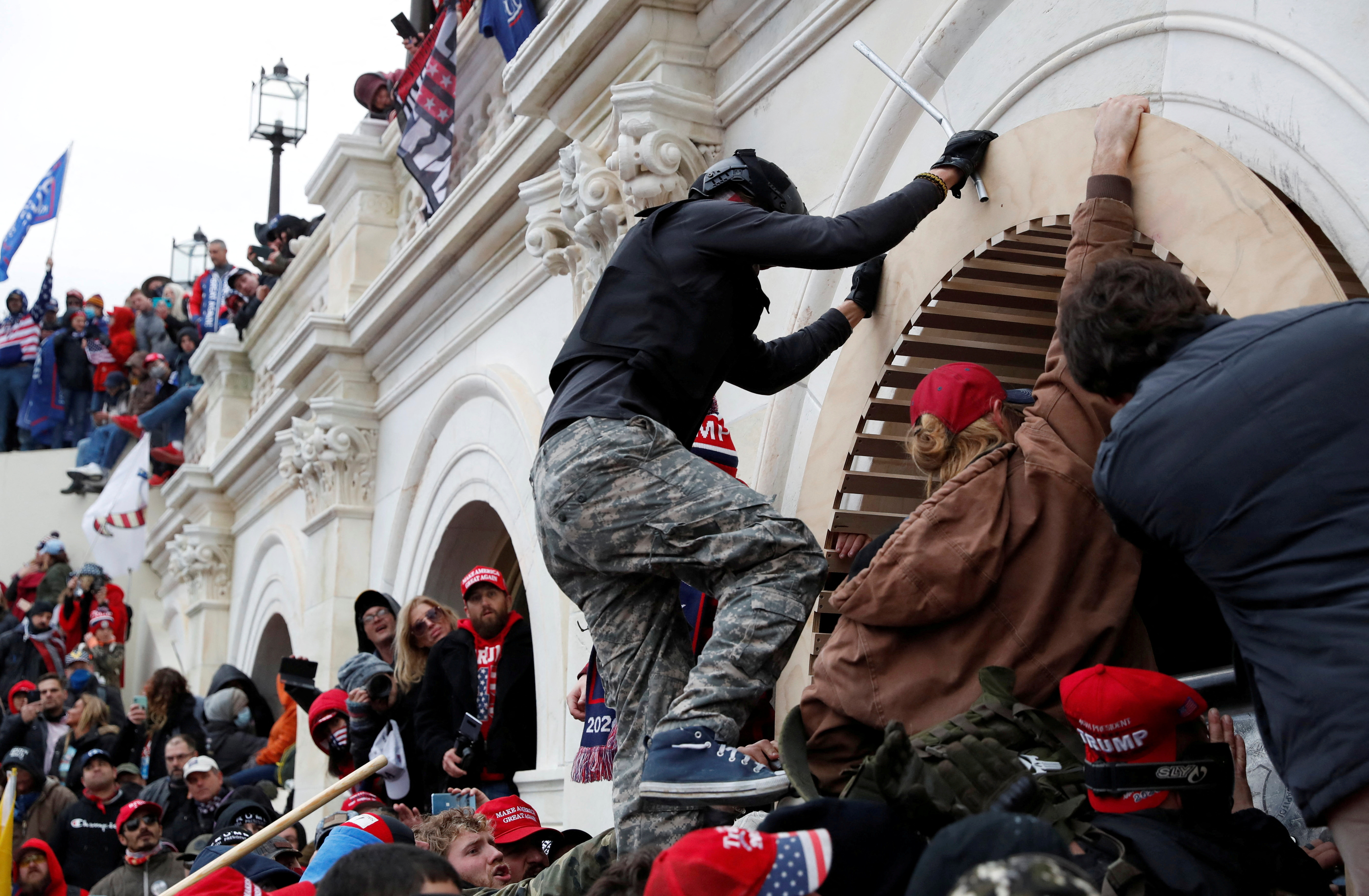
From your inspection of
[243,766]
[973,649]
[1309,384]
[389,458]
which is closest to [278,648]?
[243,766]

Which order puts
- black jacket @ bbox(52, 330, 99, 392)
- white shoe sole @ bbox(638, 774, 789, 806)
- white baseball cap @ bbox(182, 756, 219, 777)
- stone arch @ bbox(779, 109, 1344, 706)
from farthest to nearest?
black jacket @ bbox(52, 330, 99, 392) < white baseball cap @ bbox(182, 756, 219, 777) < stone arch @ bbox(779, 109, 1344, 706) < white shoe sole @ bbox(638, 774, 789, 806)

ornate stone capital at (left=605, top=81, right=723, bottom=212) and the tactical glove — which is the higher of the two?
ornate stone capital at (left=605, top=81, right=723, bottom=212)

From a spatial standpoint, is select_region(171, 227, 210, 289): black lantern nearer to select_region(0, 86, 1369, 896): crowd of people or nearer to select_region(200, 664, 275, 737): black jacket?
select_region(200, 664, 275, 737): black jacket

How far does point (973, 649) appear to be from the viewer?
3.17 metres

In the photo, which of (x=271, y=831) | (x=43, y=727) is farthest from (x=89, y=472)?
(x=271, y=831)

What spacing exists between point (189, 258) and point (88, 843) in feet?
73.7

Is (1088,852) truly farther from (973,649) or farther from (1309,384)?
(1309,384)

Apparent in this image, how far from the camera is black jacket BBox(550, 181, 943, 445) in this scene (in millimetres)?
3375

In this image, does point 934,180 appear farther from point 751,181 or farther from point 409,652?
point 409,652

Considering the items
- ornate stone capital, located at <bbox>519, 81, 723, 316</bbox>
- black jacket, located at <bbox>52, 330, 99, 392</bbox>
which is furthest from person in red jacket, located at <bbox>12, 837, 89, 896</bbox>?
black jacket, located at <bbox>52, 330, 99, 392</bbox>

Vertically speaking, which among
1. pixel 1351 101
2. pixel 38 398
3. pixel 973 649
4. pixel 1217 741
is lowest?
pixel 1217 741

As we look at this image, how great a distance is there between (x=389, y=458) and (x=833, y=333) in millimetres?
6305

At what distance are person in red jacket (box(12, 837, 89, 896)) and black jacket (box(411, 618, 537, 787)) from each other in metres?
2.68

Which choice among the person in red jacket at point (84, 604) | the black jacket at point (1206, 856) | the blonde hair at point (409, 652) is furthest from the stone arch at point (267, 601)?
the black jacket at point (1206, 856)
